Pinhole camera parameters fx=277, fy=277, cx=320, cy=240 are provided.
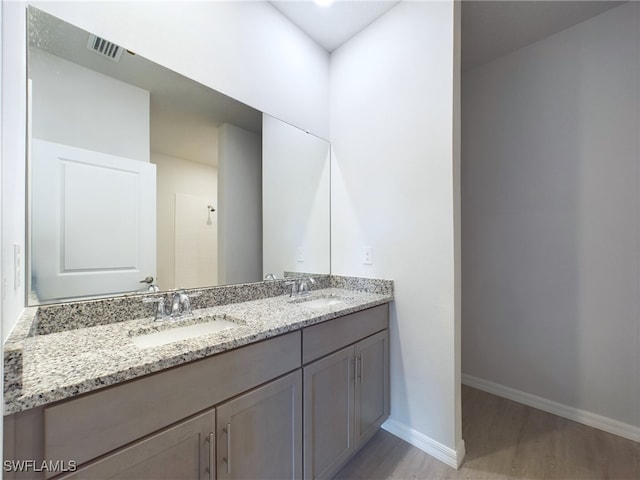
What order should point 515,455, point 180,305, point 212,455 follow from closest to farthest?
point 212,455
point 180,305
point 515,455

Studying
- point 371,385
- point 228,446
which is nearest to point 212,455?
point 228,446

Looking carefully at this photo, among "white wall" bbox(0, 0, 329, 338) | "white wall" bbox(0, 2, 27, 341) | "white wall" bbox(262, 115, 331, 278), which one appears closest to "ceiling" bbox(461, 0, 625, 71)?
"white wall" bbox(0, 0, 329, 338)

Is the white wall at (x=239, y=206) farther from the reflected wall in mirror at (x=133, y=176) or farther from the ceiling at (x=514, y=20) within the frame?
the ceiling at (x=514, y=20)

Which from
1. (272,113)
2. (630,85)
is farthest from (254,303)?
(630,85)

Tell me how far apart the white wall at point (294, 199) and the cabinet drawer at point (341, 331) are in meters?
0.62

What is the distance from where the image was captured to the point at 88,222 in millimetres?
1146

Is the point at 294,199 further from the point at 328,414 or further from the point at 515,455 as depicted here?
the point at 515,455

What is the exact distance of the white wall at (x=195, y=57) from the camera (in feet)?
2.50

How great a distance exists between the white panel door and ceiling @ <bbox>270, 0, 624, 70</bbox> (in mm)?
1535

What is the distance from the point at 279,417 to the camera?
1121 mm

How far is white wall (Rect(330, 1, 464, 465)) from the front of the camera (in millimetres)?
1583

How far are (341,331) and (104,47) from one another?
167 centimetres

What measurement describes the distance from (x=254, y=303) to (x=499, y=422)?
1889 millimetres

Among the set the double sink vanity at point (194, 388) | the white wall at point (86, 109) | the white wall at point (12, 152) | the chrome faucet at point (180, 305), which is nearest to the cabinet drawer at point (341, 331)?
the double sink vanity at point (194, 388)
